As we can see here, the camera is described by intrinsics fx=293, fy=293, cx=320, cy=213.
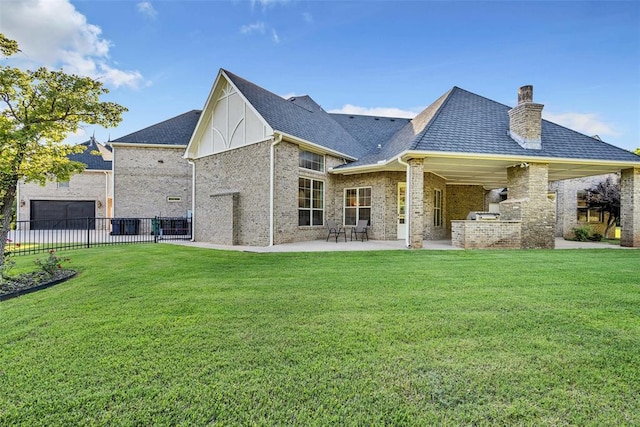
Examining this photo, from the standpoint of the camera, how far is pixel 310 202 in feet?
42.3

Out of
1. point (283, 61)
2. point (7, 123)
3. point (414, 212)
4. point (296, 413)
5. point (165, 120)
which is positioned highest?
point (283, 61)

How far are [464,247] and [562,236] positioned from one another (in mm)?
11094

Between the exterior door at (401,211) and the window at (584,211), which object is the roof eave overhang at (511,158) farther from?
the window at (584,211)

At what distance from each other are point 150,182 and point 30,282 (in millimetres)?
14782

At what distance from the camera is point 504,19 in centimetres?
1207

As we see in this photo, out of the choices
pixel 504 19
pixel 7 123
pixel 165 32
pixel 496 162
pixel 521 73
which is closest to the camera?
pixel 7 123

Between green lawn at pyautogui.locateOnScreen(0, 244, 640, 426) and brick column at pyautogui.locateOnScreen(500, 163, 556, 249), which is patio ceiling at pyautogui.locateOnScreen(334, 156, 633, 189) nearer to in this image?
brick column at pyautogui.locateOnScreen(500, 163, 556, 249)

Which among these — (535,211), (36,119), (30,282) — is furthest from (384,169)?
(30,282)

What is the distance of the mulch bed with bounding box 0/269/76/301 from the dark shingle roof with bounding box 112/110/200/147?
14600 millimetres

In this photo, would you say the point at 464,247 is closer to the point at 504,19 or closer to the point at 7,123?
the point at 504,19

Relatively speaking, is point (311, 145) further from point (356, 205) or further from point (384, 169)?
point (356, 205)

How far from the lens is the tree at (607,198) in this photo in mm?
14953


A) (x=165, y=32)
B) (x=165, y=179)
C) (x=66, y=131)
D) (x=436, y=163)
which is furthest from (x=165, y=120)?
(x=436, y=163)

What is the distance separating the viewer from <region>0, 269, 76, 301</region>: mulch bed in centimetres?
513
